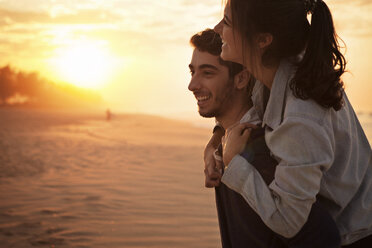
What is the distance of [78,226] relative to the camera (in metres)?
6.25

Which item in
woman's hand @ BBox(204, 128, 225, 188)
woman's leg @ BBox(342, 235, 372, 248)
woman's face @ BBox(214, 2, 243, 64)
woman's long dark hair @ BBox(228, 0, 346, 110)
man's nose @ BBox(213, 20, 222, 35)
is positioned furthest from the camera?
man's nose @ BBox(213, 20, 222, 35)

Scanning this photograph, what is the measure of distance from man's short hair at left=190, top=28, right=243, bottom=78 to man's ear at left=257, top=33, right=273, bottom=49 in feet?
3.07

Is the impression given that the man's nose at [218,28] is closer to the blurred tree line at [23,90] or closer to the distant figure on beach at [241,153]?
the distant figure on beach at [241,153]

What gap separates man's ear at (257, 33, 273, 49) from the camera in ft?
6.00

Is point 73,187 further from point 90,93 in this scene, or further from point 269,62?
point 90,93

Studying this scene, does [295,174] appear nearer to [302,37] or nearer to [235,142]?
[235,142]

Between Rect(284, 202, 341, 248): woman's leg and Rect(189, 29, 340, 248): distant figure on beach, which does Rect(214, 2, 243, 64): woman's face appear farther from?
Rect(284, 202, 341, 248): woman's leg

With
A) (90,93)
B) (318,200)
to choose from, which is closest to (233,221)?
(318,200)

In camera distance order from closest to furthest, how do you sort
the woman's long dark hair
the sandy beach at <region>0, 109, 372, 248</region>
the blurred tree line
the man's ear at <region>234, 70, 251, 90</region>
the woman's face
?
the woman's long dark hair
the woman's face
the man's ear at <region>234, 70, 251, 90</region>
the sandy beach at <region>0, 109, 372, 248</region>
the blurred tree line

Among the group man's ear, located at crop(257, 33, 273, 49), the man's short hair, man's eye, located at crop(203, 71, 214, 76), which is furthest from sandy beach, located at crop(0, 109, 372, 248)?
man's ear, located at crop(257, 33, 273, 49)

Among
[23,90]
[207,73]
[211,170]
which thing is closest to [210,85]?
[207,73]

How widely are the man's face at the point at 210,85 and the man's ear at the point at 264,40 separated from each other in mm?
948

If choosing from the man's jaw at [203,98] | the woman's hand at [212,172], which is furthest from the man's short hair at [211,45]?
the woman's hand at [212,172]

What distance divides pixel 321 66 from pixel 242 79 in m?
1.12
